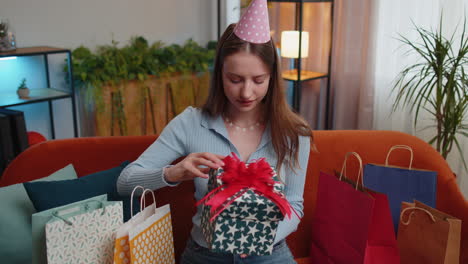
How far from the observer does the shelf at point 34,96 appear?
278cm

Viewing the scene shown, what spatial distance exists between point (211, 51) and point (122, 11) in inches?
30.1

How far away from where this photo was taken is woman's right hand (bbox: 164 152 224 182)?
118 centimetres

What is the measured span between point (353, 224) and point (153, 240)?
654 mm

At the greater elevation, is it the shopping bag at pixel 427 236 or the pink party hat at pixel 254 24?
the pink party hat at pixel 254 24

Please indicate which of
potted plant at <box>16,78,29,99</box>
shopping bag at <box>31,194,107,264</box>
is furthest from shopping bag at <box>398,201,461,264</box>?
potted plant at <box>16,78,29,99</box>

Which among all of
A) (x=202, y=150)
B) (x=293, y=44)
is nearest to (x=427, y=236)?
(x=202, y=150)

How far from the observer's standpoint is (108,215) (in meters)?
1.20

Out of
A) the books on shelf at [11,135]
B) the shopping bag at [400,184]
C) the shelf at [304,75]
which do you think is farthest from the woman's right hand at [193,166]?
the shelf at [304,75]

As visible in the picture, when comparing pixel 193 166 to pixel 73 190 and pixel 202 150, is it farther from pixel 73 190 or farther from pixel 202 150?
pixel 73 190

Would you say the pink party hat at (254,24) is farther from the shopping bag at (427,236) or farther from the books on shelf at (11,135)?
the books on shelf at (11,135)

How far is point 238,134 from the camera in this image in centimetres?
150

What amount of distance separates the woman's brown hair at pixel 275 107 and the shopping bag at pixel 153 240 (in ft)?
1.31

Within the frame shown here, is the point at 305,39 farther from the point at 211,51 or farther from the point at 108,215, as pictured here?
the point at 108,215

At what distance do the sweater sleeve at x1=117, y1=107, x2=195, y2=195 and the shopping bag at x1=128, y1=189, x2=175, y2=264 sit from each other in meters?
0.10
